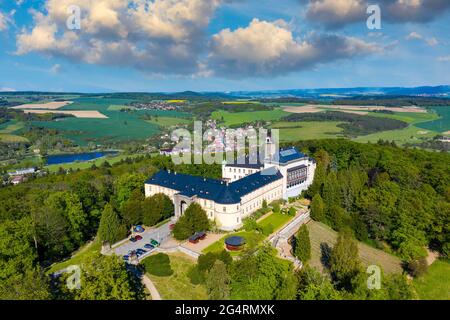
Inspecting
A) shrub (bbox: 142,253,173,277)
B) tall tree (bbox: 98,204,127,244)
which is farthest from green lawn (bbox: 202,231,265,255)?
tall tree (bbox: 98,204,127,244)

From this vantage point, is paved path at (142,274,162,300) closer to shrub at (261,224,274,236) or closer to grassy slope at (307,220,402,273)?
shrub at (261,224,274,236)

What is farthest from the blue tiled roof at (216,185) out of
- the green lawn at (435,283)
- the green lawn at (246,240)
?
the green lawn at (435,283)

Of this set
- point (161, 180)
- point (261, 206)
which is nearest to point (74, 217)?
point (161, 180)

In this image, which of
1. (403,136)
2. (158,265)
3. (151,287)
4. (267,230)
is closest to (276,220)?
(267,230)

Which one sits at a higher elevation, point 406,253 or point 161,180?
point 161,180

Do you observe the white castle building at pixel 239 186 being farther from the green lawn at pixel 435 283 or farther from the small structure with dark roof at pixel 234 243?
the green lawn at pixel 435 283
